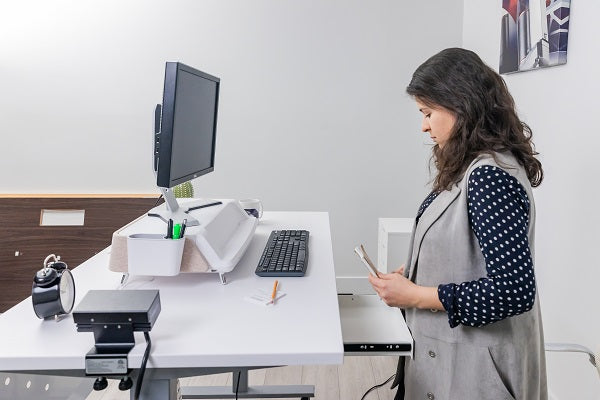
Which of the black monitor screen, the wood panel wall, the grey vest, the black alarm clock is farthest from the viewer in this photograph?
the wood panel wall

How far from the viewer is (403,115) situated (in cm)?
311

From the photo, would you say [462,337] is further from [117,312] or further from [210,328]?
[117,312]

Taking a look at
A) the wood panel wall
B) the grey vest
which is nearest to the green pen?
the grey vest

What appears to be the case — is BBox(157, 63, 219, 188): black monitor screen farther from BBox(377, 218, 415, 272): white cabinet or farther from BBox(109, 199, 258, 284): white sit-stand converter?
BBox(377, 218, 415, 272): white cabinet

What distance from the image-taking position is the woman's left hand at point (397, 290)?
1.09 metres

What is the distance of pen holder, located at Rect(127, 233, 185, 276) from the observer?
1084mm

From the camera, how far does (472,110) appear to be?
107cm

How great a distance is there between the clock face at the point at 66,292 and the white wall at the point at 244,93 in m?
2.17

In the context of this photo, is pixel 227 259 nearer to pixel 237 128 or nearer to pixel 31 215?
pixel 237 128

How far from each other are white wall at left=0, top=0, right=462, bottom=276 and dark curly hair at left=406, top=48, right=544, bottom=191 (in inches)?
79.5

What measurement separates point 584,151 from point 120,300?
1.51 metres

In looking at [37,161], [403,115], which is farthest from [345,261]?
[37,161]

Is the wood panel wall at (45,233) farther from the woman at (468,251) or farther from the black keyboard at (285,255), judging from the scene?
the woman at (468,251)

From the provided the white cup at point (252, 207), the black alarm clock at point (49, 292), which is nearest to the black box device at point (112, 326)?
the black alarm clock at point (49, 292)
